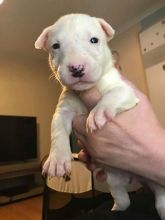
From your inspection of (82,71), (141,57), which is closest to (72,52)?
(82,71)

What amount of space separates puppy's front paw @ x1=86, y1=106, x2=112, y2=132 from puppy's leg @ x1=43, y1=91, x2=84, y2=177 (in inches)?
4.7

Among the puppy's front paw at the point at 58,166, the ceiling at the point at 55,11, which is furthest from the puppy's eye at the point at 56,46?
the ceiling at the point at 55,11

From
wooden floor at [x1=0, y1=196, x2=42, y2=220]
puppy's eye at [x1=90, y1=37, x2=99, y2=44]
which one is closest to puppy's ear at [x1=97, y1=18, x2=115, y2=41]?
puppy's eye at [x1=90, y1=37, x2=99, y2=44]

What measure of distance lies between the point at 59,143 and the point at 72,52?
268 mm

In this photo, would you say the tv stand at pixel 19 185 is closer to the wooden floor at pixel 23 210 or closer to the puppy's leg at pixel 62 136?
the wooden floor at pixel 23 210

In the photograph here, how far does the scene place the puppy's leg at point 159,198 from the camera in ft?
2.33

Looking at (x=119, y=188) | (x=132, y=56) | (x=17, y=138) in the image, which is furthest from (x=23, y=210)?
(x=119, y=188)

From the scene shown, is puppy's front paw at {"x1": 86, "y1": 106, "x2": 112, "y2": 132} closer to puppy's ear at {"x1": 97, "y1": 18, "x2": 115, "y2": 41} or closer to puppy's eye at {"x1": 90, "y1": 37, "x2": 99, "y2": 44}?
puppy's eye at {"x1": 90, "y1": 37, "x2": 99, "y2": 44}

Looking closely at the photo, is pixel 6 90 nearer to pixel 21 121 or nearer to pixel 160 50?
pixel 21 121

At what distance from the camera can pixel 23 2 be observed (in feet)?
7.51

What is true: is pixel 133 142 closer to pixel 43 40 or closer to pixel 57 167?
pixel 57 167

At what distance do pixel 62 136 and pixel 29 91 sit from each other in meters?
3.20

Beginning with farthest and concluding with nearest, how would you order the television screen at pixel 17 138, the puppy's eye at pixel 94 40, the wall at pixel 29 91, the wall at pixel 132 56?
the wall at pixel 29 91 < the television screen at pixel 17 138 < the wall at pixel 132 56 < the puppy's eye at pixel 94 40

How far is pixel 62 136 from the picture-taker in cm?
78
